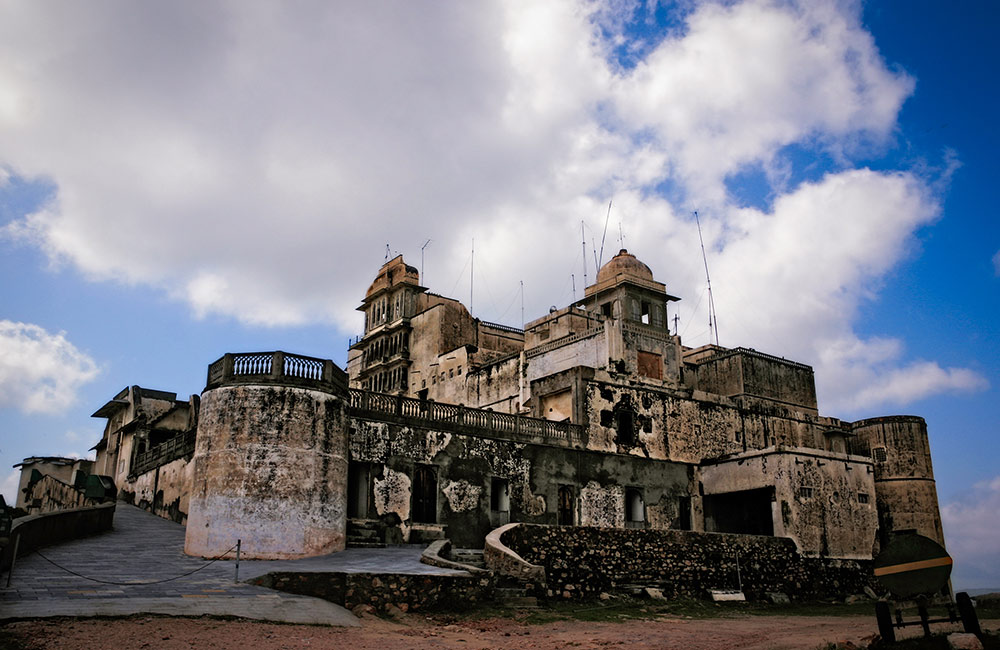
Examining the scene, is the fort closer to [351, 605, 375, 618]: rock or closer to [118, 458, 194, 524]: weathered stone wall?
[118, 458, 194, 524]: weathered stone wall

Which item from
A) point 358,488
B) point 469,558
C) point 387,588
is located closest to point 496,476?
point 358,488

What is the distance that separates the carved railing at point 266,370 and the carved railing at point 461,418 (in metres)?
2.66

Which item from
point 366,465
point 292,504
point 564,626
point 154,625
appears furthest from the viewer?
point 366,465

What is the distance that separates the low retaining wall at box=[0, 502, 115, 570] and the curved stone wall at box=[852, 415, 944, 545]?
29.8m

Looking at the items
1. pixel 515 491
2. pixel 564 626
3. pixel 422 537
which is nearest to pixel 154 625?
pixel 564 626

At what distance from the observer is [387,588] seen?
16.2 meters

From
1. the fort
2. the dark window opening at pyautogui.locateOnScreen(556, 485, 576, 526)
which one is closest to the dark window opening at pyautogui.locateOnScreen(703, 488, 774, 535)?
the fort

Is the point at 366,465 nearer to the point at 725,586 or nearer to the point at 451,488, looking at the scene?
the point at 451,488

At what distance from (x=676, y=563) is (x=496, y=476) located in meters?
5.90

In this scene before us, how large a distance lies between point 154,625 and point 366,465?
11832 millimetres

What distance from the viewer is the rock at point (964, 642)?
10.3 meters

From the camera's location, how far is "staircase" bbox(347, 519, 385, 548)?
22.0 m

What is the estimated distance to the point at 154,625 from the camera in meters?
11.8

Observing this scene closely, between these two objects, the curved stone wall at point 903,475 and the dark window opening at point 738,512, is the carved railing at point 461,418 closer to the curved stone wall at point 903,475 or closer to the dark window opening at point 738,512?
the dark window opening at point 738,512
